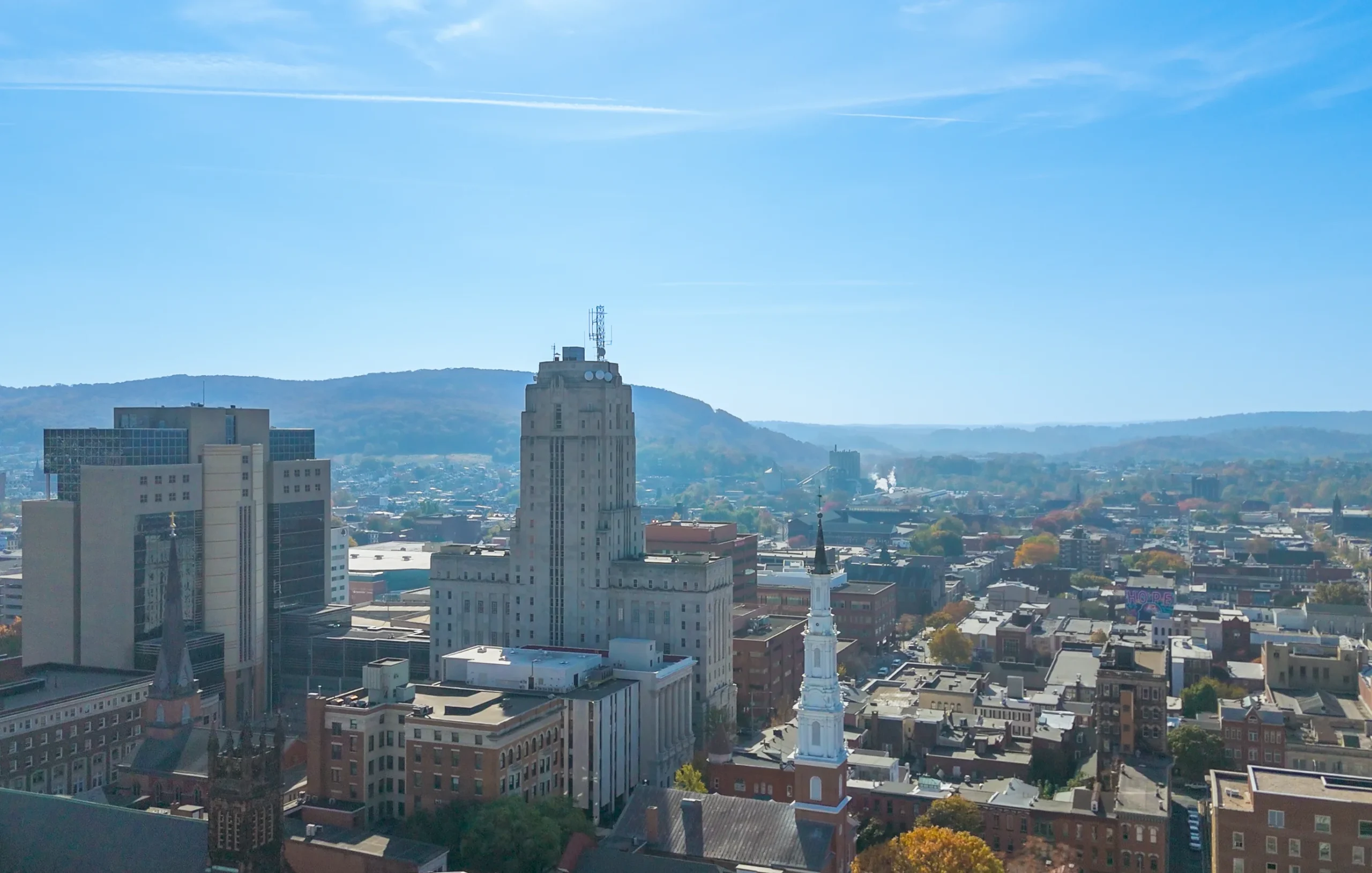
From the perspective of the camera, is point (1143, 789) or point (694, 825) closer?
point (694, 825)

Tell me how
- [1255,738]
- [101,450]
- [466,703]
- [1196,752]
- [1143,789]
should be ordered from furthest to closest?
[101,450] → [1196,752] → [1255,738] → [1143,789] → [466,703]

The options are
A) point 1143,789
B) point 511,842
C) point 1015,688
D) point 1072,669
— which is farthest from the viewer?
point 1072,669

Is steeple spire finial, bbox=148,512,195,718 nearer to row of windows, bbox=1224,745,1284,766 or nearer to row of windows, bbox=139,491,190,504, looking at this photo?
row of windows, bbox=139,491,190,504

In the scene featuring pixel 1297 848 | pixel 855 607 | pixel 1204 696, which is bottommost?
pixel 1204 696

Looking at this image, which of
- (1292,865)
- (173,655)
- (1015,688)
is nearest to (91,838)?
(173,655)

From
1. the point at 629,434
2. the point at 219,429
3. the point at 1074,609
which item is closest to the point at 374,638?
the point at 219,429

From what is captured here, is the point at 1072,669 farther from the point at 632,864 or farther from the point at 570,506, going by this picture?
the point at 632,864

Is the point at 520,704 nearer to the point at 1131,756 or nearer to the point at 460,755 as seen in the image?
the point at 460,755
